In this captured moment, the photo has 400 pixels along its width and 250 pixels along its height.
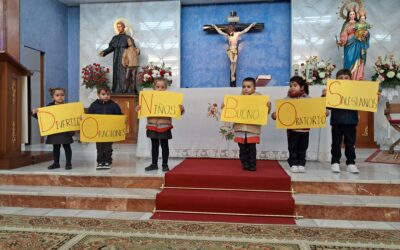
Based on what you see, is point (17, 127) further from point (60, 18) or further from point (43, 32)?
point (60, 18)

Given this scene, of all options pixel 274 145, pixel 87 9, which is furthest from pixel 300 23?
pixel 87 9

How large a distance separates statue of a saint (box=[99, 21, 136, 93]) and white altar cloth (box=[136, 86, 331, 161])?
11.1ft

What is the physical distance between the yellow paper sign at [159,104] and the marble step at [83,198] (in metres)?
0.90

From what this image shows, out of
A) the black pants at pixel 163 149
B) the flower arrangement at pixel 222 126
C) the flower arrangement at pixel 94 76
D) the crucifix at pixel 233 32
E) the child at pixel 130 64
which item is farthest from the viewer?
the flower arrangement at pixel 94 76

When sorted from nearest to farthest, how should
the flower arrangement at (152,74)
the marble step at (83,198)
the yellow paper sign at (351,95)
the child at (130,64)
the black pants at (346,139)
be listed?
the marble step at (83,198)
the yellow paper sign at (351,95)
the black pants at (346,139)
the flower arrangement at (152,74)
the child at (130,64)

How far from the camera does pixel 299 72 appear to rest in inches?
310

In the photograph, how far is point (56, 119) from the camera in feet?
13.8

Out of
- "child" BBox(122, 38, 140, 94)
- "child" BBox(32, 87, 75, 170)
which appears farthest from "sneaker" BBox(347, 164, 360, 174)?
"child" BBox(122, 38, 140, 94)

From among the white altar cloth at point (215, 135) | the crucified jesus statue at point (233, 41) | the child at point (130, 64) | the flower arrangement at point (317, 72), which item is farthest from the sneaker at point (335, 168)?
the child at point (130, 64)

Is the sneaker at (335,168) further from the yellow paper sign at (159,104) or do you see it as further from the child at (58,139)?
the child at (58,139)

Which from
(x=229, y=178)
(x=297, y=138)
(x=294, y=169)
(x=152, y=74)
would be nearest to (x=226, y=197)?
(x=229, y=178)

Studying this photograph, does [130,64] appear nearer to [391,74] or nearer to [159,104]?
[159,104]

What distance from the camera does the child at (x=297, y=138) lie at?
4055 millimetres

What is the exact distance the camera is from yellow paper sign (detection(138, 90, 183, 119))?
13.3 ft
